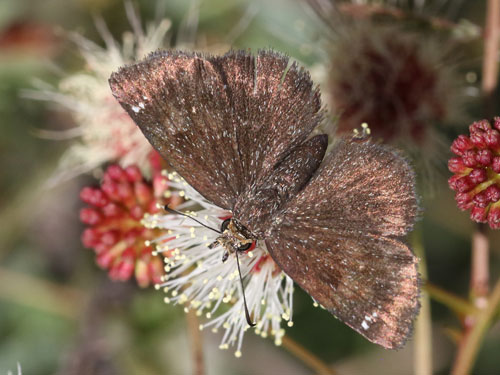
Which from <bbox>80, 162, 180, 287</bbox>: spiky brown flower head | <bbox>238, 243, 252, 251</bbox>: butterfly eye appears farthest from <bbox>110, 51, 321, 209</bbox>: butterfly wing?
<bbox>80, 162, 180, 287</bbox>: spiky brown flower head

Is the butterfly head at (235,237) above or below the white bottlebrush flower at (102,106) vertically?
below

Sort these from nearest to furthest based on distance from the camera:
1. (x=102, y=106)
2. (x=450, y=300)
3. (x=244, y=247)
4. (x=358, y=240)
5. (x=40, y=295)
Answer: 1. (x=358, y=240)
2. (x=244, y=247)
3. (x=450, y=300)
4. (x=102, y=106)
5. (x=40, y=295)

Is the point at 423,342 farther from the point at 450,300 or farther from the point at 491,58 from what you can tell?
the point at 491,58

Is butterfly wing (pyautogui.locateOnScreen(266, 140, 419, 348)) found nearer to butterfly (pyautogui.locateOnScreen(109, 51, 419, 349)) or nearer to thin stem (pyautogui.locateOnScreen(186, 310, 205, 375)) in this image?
butterfly (pyautogui.locateOnScreen(109, 51, 419, 349))

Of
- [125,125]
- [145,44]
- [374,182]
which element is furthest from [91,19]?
[374,182]

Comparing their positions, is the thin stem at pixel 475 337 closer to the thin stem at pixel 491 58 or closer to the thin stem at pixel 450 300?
the thin stem at pixel 450 300

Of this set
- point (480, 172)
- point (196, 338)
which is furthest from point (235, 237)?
point (480, 172)

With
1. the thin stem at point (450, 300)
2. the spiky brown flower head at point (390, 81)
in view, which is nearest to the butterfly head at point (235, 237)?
the thin stem at point (450, 300)

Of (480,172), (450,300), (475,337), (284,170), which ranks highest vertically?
(284,170)
